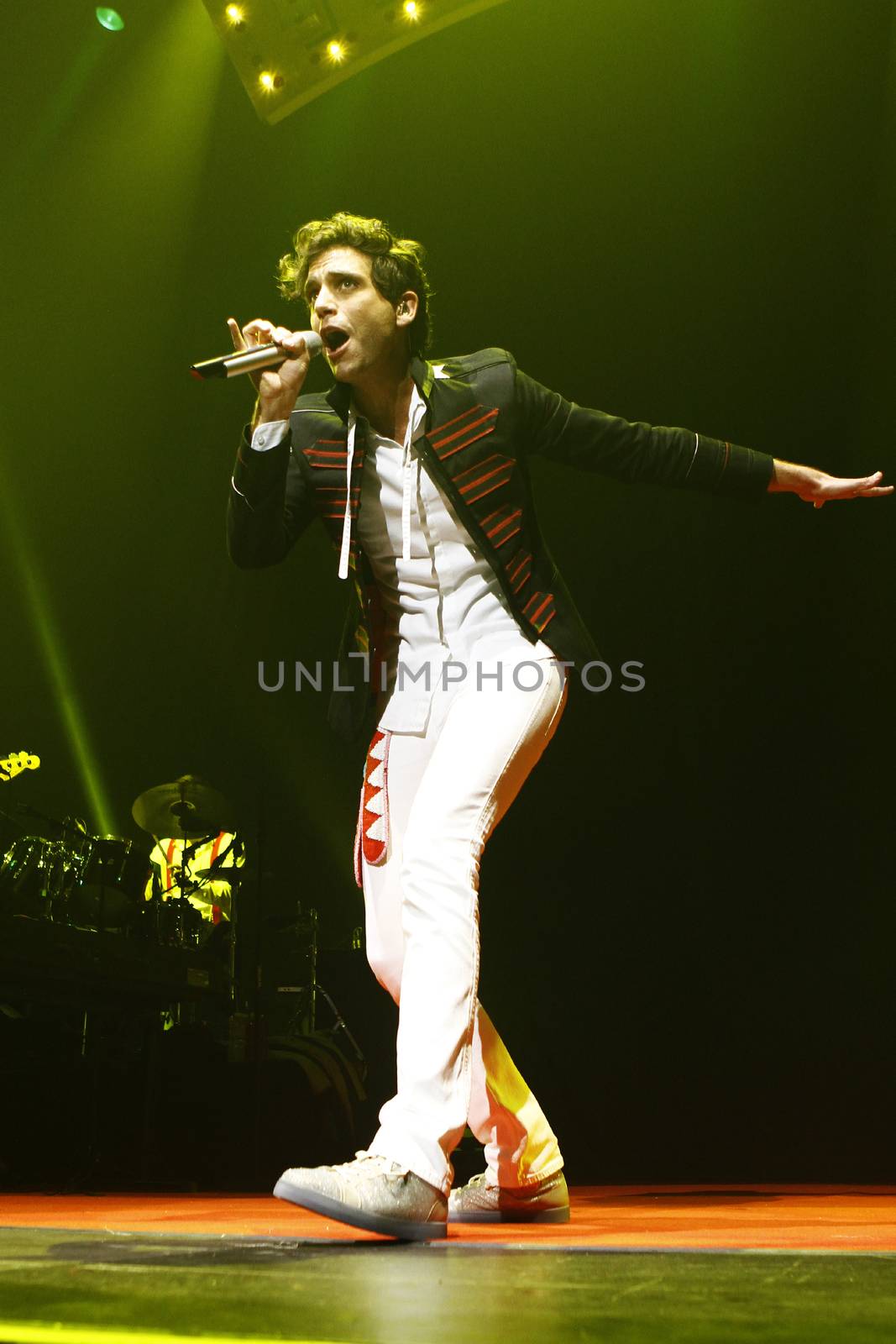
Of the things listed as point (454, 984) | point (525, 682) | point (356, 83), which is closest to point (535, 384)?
point (525, 682)

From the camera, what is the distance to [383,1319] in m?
0.93

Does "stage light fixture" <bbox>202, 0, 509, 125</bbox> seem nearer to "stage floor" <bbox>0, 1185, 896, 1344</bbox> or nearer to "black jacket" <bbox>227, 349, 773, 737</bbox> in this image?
"black jacket" <bbox>227, 349, 773, 737</bbox>

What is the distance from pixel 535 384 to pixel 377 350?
1.00 feet

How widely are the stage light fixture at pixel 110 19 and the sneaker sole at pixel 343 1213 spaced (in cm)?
468

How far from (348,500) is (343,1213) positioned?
1.20 metres

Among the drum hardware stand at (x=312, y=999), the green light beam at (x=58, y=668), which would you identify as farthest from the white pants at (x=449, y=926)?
the green light beam at (x=58, y=668)

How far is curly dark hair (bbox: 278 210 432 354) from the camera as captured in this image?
2297 millimetres

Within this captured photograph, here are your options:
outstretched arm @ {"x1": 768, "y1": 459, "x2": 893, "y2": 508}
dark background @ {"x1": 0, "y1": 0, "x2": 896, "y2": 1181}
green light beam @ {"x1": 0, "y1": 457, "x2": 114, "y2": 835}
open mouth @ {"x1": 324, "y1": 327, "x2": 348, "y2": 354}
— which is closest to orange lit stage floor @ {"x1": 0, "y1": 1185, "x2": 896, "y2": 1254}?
outstretched arm @ {"x1": 768, "y1": 459, "x2": 893, "y2": 508}

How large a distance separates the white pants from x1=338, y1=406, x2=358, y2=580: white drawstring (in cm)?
28

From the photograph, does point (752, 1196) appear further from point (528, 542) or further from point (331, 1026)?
point (331, 1026)

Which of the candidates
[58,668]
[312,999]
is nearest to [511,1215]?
[312,999]

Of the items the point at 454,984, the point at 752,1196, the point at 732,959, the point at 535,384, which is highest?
the point at 535,384

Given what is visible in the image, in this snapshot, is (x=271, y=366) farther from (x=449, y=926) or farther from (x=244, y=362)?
(x=449, y=926)

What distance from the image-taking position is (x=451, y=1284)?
1.15 metres
